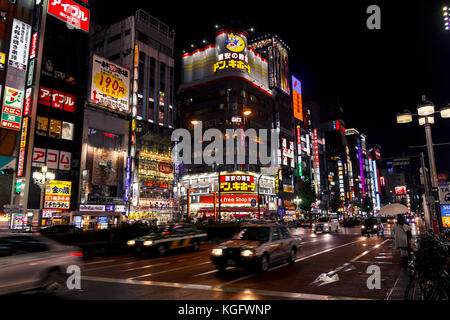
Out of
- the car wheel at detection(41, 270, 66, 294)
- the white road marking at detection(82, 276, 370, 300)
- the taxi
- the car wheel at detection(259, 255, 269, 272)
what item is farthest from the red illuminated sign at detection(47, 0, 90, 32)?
the car wheel at detection(259, 255, 269, 272)

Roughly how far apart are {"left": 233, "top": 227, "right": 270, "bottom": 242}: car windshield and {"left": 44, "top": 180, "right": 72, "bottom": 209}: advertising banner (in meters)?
38.0

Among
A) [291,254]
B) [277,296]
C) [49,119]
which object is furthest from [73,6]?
[277,296]

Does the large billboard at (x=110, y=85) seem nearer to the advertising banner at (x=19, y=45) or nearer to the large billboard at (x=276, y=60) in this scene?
the advertising banner at (x=19, y=45)

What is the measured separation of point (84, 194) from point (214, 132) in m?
36.2

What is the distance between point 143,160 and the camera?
64.2 metres

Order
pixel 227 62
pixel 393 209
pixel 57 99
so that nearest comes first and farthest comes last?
pixel 393 209 < pixel 57 99 < pixel 227 62

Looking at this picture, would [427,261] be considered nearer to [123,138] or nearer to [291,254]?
[291,254]

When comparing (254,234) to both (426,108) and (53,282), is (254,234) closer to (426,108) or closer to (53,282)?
(53,282)

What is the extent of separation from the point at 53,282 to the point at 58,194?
134ft

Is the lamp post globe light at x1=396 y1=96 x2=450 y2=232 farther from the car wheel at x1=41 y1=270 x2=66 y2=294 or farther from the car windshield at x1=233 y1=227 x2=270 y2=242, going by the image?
the car wheel at x1=41 y1=270 x2=66 y2=294

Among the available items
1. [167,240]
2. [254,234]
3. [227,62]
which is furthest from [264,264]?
[227,62]

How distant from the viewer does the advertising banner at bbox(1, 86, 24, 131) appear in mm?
37625

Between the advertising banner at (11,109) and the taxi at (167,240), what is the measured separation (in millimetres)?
29342

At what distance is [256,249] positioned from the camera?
11.0 metres
